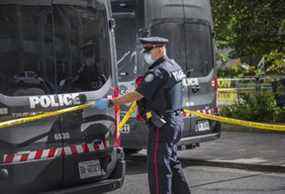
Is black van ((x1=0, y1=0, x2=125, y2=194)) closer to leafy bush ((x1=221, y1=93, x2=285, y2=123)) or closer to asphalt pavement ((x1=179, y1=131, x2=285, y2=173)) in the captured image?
asphalt pavement ((x1=179, y1=131, x2=285, y2=173))

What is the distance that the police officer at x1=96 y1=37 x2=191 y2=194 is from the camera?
20.4 feet

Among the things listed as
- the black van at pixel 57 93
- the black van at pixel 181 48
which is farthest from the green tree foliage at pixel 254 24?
the black van at pixel 57 93

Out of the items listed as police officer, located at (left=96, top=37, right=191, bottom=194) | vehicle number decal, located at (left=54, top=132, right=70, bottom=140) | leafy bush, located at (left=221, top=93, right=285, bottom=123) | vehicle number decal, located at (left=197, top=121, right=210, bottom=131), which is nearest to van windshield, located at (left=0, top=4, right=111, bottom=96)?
vehicle number decal, located at (left=54, top=132, right=70, bottom=140)

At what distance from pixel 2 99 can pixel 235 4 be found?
395 inches

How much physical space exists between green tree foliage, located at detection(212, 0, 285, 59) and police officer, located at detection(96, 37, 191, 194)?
8.75 m

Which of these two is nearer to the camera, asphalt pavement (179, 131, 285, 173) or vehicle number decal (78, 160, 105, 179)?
vehicle number decal (78, 160, 105, 179)

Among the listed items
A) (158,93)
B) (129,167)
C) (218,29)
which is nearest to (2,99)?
(158,93)

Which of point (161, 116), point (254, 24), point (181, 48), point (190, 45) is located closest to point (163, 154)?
point (161, 116)

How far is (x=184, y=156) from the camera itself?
36.1ft

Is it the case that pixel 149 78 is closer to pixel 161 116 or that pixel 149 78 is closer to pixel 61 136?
pixel 161 116

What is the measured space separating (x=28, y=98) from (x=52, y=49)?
570 mm

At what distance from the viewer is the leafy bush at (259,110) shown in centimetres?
1437

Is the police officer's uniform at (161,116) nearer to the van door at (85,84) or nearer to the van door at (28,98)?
the van door at (85,84)

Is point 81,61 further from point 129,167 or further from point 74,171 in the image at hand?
point 129,167
